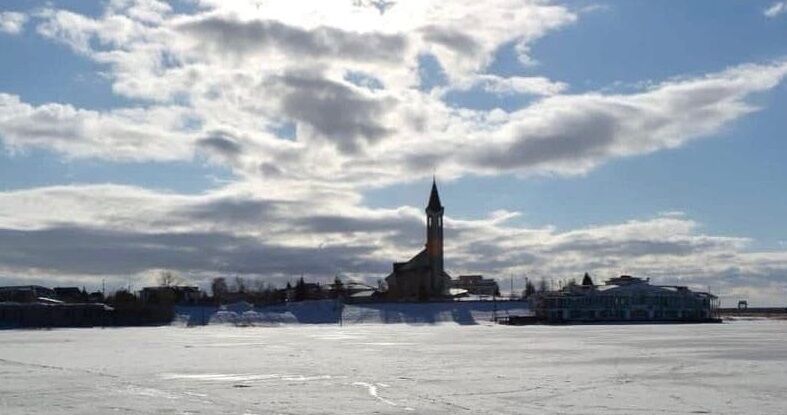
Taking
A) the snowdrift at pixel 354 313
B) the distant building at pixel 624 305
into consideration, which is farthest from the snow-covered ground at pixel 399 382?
the distant building at pixel 624 305

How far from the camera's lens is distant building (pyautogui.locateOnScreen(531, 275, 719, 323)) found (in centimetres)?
15250

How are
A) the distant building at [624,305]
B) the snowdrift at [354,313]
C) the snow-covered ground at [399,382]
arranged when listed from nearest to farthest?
the snow-covered ground at [399,382], the snowdrift at [354,313], the distant building at [624,305]

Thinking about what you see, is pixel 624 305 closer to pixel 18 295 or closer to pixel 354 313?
pixel 354 313

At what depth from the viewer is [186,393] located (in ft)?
90.7

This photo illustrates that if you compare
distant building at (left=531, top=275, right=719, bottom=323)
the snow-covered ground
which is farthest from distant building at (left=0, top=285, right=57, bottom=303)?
the snow-covered ground

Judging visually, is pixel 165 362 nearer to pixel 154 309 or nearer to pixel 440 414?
pixel 440 414

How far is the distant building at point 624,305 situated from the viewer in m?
152

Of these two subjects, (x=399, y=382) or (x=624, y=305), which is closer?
(x=399, y=382)

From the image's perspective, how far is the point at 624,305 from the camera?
155 metres

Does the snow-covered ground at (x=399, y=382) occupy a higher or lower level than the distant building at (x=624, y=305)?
lower

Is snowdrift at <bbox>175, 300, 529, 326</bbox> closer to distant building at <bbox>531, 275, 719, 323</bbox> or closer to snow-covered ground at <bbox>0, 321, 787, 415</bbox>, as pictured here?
distant building at <bbox>531, 275, 719, 323</bbox>

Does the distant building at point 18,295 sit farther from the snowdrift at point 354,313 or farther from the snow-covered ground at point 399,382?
the snow-covered ground at point 399,382

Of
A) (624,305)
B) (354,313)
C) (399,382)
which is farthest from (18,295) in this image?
(399,382)

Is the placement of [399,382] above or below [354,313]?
below
